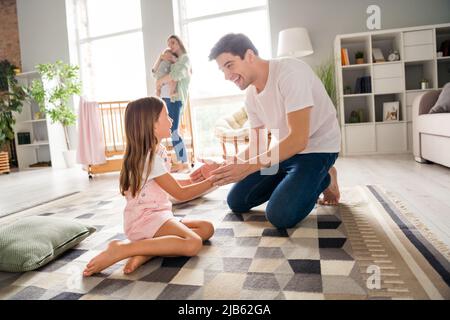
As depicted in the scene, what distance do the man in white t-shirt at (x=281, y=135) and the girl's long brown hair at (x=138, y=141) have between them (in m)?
0.28

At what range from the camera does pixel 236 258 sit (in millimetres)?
1191

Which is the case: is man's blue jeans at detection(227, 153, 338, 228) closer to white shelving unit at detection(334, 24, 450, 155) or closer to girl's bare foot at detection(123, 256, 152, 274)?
girl's bare foot at detection(123, 256, 152, 274)

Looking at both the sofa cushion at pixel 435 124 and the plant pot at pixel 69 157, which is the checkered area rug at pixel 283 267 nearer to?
the sofa cushion at pixel 435 124

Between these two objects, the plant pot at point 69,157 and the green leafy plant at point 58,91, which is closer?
the green leafy plant at point 58,91

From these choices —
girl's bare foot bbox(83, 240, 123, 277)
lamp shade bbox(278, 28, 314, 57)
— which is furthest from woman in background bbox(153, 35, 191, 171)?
girl's bare foot bbox(83, 240, 123, 277)

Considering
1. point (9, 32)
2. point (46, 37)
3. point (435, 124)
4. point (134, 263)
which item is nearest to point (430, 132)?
point (435, 124)

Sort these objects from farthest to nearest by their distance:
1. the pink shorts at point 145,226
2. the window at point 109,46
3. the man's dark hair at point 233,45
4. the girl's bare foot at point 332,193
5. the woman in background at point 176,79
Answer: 1. the window at point 109,46
2. the woman in background at point 176,79
3. the girl's bare foot at point 332,193
4. the man's dark hair at point 233,45
5. the pink shorts at point 145,226

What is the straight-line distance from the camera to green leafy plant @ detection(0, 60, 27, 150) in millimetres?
5142

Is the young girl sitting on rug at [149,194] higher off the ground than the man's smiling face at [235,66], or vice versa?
the man's smiling face at [235,66]

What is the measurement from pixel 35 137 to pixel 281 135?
5261 millimetres

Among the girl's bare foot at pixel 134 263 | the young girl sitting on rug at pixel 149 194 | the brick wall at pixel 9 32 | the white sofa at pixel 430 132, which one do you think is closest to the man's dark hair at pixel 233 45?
the young girl sitting on rug at pixel 149 194

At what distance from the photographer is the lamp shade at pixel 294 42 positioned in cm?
385

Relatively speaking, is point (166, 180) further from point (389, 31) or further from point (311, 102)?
point (389, 31)

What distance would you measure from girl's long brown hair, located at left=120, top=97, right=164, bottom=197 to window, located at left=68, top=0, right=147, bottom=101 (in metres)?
4.12
